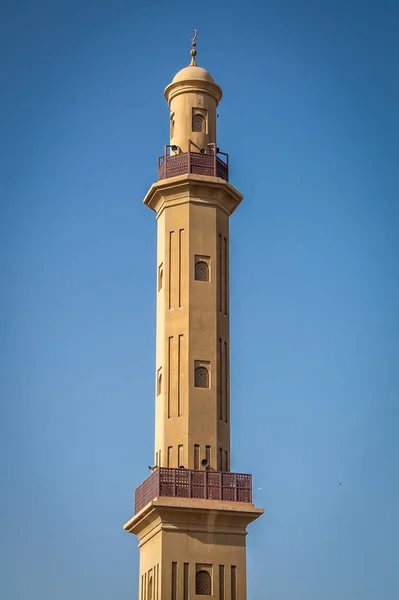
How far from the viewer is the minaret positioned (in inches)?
1441

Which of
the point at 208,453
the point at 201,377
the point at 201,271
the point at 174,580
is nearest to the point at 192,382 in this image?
the point at 201,377

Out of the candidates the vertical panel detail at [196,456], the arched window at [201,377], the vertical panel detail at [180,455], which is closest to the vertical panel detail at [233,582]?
the vertical panel detail at [196,456]

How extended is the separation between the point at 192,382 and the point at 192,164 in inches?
302

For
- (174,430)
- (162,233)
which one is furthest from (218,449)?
(162,233)

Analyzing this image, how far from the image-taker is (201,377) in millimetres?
39125

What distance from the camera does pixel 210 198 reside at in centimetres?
4100

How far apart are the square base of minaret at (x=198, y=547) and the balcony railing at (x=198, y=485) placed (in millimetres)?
279

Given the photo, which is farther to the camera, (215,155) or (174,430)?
(215,155)

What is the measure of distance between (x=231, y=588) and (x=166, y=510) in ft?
10.4

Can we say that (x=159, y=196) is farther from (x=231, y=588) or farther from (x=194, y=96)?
(x=231, y=588)

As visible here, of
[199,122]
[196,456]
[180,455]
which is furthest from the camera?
[199,122]

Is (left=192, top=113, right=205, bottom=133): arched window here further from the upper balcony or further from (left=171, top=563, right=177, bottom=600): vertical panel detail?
(left=171, top=563, right=177, bottom=600): vertical panel detail

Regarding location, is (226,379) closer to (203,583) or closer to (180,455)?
(180,455)

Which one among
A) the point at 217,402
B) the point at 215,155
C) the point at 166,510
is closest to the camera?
the point at 166,510
